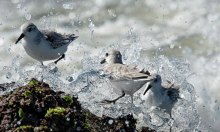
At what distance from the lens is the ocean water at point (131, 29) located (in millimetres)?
8387

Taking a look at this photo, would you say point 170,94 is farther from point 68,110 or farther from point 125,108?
point 68,110

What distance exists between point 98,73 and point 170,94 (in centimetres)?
160

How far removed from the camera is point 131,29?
34.4 feet

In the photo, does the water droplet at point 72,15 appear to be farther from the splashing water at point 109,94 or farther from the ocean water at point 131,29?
the splashing water at point 109,94

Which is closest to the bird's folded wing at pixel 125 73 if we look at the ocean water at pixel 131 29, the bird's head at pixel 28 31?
the bird's head at pixel 28 31

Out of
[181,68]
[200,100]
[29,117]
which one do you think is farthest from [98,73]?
[200,100]

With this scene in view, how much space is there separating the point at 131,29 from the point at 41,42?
5983 mm

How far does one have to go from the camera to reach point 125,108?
4.29 metres

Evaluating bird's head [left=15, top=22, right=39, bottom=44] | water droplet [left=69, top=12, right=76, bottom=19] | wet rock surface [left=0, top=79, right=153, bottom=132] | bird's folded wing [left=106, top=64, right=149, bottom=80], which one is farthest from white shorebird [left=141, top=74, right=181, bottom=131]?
water droplet [left=69, top=12, right=76, bottom=19]

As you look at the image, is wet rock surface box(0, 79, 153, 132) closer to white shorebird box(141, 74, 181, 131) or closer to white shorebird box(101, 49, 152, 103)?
white shorebird box(101, 49, 152, 103)

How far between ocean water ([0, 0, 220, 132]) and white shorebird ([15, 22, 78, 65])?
7.12 ft

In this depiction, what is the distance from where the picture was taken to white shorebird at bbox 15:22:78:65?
16.5 ft

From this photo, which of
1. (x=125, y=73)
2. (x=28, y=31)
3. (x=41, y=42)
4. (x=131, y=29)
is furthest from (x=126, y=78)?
(x=131, y=29)

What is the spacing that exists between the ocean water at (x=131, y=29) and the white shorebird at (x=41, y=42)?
7.12ft
